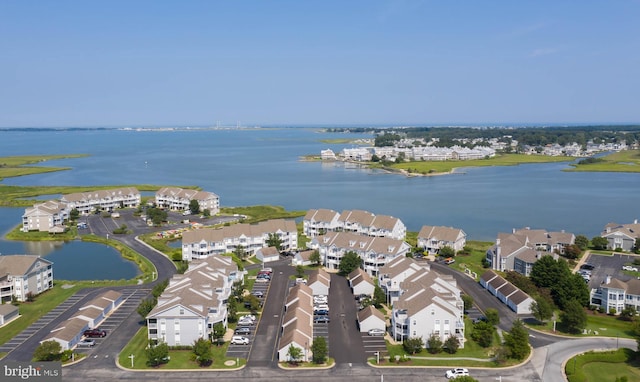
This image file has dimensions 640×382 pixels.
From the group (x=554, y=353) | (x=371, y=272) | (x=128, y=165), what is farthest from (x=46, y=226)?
(x=128, y=165)

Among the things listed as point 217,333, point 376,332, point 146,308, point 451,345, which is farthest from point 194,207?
point 451,345

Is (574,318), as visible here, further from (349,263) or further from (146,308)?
(146,308)

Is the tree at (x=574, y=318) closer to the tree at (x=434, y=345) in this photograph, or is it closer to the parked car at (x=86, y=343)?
the tree at (x=434, y=345)

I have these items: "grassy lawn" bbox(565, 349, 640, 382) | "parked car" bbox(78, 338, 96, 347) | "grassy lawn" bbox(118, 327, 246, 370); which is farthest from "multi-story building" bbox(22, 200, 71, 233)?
"grassy lawn" bbox(565, 349, 640, 382)

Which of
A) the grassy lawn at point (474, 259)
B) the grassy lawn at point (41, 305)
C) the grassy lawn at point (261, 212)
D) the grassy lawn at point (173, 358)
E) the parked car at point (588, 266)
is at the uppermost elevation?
the grassy lawn at point (261, 212)

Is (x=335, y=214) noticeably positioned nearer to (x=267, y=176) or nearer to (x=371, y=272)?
(x=371, y=272)

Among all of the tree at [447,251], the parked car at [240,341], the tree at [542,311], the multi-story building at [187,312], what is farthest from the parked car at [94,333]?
the tree at [447,251]
